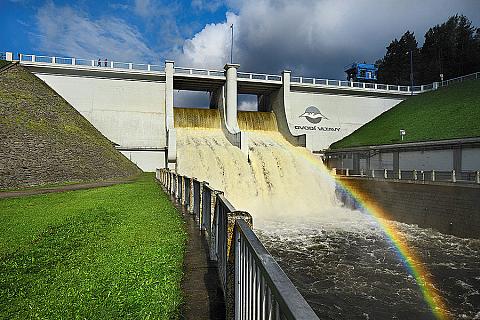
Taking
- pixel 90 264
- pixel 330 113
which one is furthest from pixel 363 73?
pixel 90 264

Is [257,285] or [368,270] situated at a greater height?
[257,285]

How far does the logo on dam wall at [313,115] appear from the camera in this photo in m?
44.1

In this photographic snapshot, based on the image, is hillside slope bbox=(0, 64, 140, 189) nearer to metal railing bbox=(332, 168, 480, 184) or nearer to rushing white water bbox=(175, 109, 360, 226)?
rushing white water bbox=(175, 109, 360, 226)

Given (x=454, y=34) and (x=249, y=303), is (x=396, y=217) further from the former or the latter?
(x=454, y=34)

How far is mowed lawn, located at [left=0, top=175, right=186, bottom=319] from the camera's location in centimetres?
431

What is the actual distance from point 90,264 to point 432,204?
72.8 feet

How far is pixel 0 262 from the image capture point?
601cm

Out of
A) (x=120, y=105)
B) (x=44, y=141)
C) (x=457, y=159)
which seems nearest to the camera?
(x=44, y=141)

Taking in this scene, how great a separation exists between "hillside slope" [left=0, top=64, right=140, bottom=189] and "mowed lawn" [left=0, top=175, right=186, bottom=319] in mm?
11888

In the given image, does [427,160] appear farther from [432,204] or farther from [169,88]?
[169,88]

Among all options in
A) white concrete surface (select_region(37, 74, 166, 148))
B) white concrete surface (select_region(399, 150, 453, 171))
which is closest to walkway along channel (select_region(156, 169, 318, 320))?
white concrete surface (select_region(399, 150, 453, 171))

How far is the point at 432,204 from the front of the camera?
73.2 feet

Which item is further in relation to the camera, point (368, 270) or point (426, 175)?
point (426, 175)

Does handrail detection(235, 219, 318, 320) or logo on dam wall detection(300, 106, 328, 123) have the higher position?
logo on dam wall detection(300, 106, 328, 123)
